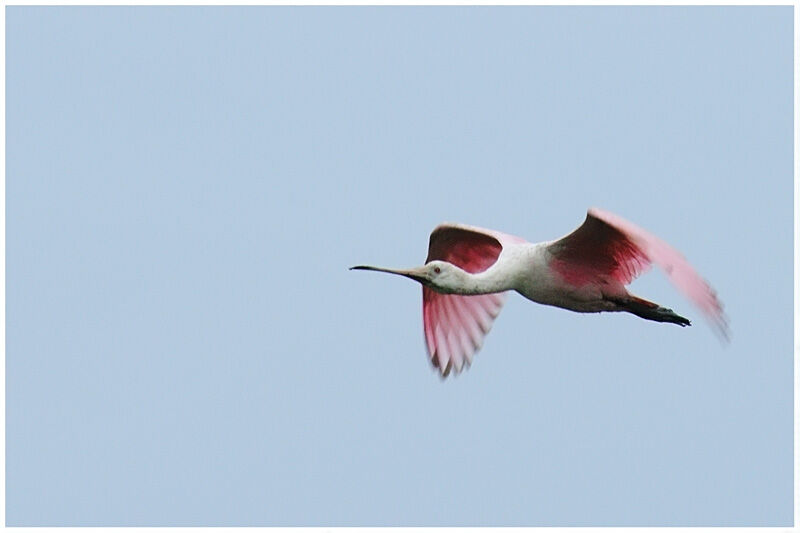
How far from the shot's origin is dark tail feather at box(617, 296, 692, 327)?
9.71m

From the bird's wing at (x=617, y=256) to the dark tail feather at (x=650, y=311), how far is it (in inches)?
5.7

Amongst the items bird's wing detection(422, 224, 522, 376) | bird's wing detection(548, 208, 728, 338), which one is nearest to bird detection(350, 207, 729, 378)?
bird's wing detection(548, 208, 728, 338)

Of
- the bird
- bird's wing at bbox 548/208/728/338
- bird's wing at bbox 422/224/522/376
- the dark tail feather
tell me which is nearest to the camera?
bird's wing at bbox 548/208/728/338

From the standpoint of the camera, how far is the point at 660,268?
8.37 meters

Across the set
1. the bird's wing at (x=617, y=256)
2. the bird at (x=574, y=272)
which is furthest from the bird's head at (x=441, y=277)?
the bird's wing at (x=617, y=256)

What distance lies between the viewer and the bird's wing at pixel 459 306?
10852 millimetres

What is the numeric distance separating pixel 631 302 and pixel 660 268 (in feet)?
4.45

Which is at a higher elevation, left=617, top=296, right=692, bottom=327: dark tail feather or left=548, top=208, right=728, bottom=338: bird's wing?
left=548, top=208, right=728, bottom=338: bird's wing

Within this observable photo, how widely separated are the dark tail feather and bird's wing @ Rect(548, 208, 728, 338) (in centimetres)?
14

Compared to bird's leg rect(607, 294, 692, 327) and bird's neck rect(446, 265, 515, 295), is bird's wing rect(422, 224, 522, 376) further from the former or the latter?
bird's leg rect(607, 294, 692, 327)

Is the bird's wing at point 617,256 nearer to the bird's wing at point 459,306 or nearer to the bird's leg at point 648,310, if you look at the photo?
the bird's leg at point 648,310

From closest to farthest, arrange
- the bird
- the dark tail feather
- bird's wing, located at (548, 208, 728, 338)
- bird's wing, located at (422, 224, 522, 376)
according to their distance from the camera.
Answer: bird's wing, located at (548, 208, 728, 338), the bird, the dark tail feather, bird's wing, located at (422, 224, 522, 376)

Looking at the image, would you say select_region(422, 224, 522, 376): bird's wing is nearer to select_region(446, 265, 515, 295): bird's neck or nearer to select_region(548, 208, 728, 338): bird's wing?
select_region(446, 265, 515, 295): bird's neck

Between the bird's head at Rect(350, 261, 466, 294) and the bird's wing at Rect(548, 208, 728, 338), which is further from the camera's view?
the bird's head at Rect(350, 261, 466, 294)
